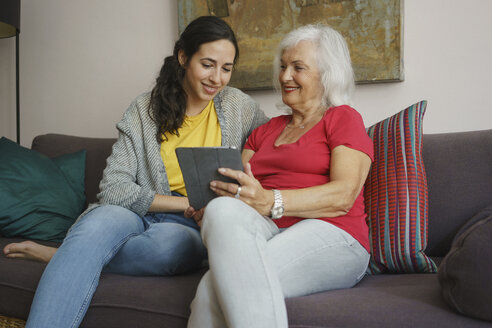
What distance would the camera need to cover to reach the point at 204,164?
1.21 metres

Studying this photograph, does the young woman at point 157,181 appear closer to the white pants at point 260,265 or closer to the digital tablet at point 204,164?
the digital tablet at point 204,164

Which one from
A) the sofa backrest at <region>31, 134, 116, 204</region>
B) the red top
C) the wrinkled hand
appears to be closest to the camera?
the red top

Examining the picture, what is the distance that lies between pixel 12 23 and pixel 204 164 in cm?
194

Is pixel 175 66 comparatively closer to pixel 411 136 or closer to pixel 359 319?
pixel 411 136

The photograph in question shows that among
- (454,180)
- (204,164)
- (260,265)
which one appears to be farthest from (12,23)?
(454,180)

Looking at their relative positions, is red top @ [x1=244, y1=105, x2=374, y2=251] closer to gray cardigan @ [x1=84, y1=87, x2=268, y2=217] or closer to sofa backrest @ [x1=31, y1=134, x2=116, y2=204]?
gray cardigan @ [x1=84, y1=87, x2=268, y2=217]

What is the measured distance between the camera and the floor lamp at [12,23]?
8.13ft

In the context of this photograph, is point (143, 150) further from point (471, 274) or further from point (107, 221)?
point (471, 274)

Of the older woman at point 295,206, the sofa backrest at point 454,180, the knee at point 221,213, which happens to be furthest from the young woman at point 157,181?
the sofa backrest at point 454,180

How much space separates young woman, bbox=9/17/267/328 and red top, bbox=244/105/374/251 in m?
0.29

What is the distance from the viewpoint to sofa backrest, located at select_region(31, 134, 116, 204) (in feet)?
7.02

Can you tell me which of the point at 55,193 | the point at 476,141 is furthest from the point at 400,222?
the point at 55,193

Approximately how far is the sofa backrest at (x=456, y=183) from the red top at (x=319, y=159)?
31cm

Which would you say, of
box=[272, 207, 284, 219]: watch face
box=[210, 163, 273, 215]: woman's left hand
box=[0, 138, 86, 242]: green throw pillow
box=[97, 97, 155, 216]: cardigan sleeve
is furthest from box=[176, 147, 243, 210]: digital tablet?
box=[0, 138, 86, 242]: green throw pillow
